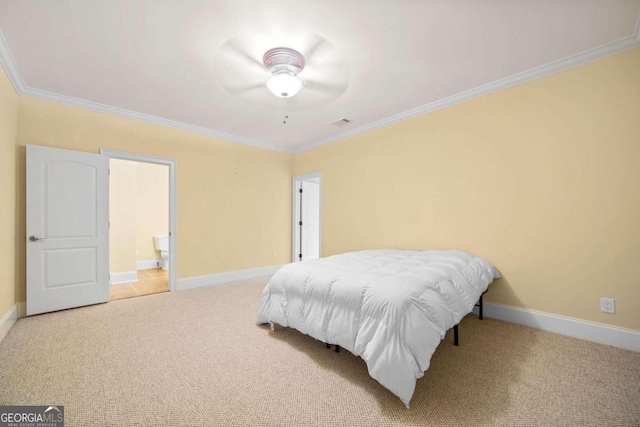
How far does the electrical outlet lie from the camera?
2.33 metres

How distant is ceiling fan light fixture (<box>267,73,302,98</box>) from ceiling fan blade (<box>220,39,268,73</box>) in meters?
0.21

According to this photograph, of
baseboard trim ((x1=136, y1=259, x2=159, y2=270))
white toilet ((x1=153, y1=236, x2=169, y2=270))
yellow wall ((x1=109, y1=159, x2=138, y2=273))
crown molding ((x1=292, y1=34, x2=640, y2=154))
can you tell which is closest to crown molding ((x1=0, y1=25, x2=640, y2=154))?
crown molding ((x1=292, y1=34, x2=640, y2=154))

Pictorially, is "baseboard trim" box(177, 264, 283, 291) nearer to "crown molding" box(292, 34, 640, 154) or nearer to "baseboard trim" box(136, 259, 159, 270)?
"baseboard trim" box(136, 259, 159, 270)

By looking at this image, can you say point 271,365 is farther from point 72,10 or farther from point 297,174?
point 297,174

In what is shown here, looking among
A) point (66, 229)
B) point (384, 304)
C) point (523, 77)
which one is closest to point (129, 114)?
point (66, 229)

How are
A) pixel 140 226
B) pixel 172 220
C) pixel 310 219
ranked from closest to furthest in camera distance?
pixel 172 220, pixel 140 226, pixel 310 219

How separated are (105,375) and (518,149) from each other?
13.7 feet

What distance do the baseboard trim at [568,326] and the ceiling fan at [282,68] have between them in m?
3.02

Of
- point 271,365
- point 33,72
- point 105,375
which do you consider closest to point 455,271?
point 271,365

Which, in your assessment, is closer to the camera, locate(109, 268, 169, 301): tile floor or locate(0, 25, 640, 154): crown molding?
locate(0, 25, 640, 154): crown molding

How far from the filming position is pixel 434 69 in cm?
267

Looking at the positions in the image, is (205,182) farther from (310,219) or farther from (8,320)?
(8,320)

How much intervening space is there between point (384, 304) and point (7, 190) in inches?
149

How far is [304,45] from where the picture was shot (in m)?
2.28
